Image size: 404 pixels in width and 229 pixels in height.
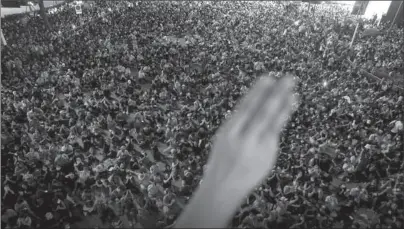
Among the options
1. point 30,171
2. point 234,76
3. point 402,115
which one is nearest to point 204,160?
point 30,171

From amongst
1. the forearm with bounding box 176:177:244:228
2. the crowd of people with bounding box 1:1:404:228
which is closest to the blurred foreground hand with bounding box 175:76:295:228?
the forearm with bounding box 176:177:244:228

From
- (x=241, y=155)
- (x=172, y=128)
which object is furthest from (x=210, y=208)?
(x=172, y=128)

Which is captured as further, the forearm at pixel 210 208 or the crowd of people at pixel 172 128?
the crowd of people at pixel 172 128

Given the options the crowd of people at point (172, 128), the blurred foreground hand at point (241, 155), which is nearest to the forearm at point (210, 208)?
the blurred foreground hand at point (241, 155)

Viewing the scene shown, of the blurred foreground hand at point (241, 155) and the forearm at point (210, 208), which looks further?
the blurred foreground hand at point (241, 155)

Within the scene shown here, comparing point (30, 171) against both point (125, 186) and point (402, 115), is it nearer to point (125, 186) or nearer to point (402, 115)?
point (125, 186)

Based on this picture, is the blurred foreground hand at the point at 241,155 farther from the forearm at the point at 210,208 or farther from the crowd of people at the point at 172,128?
the crowd of people at the point at 172,128

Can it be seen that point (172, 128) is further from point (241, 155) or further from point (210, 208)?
point (210, 208)
